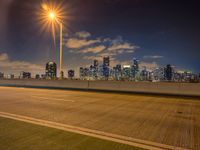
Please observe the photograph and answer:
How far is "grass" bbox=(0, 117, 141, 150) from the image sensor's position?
4.07 m

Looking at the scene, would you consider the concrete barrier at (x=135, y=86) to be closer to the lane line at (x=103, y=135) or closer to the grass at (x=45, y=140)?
the lane line at (x=103, y=135)

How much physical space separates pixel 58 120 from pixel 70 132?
1.44 meters

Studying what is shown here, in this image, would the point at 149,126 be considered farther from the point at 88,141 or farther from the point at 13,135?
the point at 13,135

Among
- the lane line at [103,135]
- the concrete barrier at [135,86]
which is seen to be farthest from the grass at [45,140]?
the concrete barrier at [135,86]

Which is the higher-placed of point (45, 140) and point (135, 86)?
point (135, 86)

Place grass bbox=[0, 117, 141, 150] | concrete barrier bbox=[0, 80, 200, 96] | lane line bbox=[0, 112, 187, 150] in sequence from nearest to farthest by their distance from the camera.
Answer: grass bbox=[0, 117, 141, 150] → lane line bbox=[0, 112, 187, 150] → concrete barrier bbox=[0, 80, 200, 96]

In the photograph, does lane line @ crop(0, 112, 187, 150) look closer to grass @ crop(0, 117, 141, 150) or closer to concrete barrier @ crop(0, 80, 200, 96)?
grass @ crop(0, 117, 141, 150)

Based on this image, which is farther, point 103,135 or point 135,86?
point 135,86

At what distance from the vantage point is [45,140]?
4.46m

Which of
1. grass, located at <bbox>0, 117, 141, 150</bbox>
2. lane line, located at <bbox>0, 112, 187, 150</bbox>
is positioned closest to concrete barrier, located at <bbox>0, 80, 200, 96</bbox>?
lane line, located at <bbox>0, 112, 187, 150</bbox>

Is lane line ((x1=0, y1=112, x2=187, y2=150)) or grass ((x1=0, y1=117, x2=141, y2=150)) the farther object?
lane line ((x1=0, y1=112, x2=187, y2=150))

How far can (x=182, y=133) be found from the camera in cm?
518

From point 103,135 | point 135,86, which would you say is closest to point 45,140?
point 103,135

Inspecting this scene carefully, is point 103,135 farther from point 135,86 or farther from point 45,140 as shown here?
point 135,86
